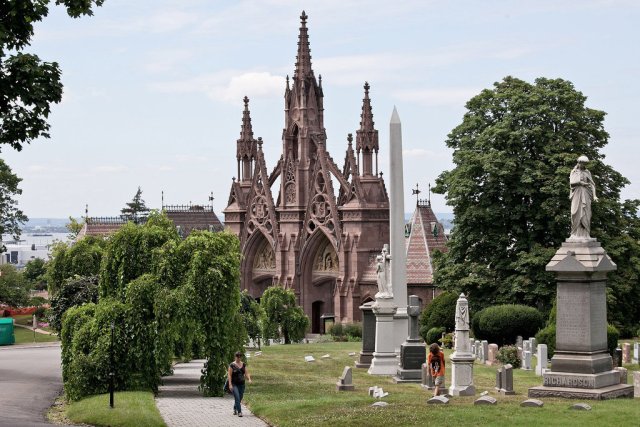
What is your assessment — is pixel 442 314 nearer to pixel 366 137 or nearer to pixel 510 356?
pixel 510 356

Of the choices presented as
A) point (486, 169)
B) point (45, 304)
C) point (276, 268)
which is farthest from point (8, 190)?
point (486, 169)

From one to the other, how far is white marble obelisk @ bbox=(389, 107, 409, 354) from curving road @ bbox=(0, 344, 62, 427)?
11.4 meters

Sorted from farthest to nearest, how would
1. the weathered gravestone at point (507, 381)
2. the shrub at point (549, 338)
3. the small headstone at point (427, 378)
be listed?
the shrub at point (549, 338)
the small headstone at point (427, 378)
the weathered gravestone at point (507, 381)

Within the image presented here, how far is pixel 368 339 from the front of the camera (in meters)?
39.1

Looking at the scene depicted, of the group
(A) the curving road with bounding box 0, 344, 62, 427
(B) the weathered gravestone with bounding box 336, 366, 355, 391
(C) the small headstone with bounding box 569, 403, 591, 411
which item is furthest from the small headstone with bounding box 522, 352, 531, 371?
(A) the curving road with bounding box 0, 344, 62, 427

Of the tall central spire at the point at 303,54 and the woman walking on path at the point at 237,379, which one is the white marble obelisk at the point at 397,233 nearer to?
the woman walking on path at the point at 237,379

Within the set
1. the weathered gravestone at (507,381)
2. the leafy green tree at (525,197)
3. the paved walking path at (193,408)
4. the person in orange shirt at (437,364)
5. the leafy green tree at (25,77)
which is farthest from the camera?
the leafy green tree at (525,197)

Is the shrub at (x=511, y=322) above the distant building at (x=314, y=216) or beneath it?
beneath

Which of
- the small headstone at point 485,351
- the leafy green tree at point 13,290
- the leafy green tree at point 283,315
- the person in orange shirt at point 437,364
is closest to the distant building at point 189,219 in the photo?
the leafy green tree at point 13,290

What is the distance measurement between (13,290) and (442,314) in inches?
1762

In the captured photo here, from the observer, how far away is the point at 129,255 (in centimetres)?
3400

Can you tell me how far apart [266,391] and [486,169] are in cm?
1887

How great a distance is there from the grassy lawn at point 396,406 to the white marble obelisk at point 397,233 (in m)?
2.10

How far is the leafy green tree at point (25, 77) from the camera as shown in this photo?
20.5m
